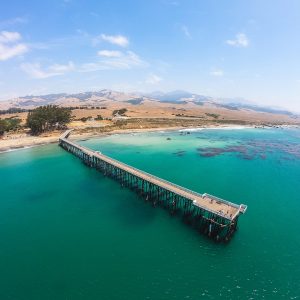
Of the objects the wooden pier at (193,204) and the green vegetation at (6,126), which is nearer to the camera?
the wooden pier at (193,204)

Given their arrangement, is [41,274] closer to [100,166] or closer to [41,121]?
[100,166]

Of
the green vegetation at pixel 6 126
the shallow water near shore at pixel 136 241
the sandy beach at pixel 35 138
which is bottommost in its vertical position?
the shallow water near shore at pixel 136 241

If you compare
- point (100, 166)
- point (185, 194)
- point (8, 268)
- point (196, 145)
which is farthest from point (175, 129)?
point (8, 268)

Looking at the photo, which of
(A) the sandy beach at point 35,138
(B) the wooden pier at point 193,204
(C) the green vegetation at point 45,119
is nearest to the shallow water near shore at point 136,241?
(B) the wooden pier at point 193,204

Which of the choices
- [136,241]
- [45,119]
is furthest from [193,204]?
[45,119]

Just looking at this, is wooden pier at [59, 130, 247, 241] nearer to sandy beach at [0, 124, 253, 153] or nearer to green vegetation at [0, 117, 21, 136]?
sandy beach at [0, 124, 253, 153]

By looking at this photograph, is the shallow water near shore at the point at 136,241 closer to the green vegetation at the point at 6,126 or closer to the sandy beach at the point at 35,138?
the sandy beach at the point at 35,138

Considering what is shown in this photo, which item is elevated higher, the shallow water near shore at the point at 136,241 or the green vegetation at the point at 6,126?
the green vegetation at the point at 6,126

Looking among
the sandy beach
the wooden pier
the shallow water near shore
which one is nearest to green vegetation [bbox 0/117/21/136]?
the sandy beach
